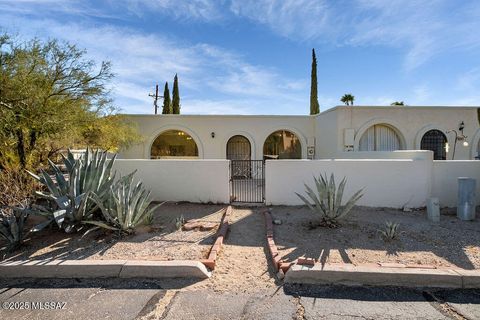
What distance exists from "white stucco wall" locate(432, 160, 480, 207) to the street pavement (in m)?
4.69

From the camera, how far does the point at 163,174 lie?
8047 mm

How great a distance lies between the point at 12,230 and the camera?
15.3ft

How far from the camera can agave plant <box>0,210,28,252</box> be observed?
15.3 feet

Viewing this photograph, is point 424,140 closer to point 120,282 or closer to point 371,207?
point 371,207

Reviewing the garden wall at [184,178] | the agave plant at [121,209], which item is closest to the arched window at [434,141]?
the garden wall at [184,178]

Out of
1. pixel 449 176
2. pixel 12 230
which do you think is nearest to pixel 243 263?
pixel 12 230

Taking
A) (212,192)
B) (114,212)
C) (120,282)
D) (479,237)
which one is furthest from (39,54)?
(479,237)

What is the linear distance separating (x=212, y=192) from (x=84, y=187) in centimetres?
336

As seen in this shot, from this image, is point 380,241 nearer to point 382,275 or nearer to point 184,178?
point 382,275

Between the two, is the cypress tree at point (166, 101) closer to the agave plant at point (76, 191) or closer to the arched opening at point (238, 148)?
the arched opening at point (238, 148)

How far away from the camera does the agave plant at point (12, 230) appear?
4660 mm

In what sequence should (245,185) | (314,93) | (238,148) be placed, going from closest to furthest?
1. (245,185)
2. (238,148)
3. (314,93)

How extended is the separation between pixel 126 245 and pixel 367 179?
6.21 meters

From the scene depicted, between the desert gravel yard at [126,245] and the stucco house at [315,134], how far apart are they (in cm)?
807
